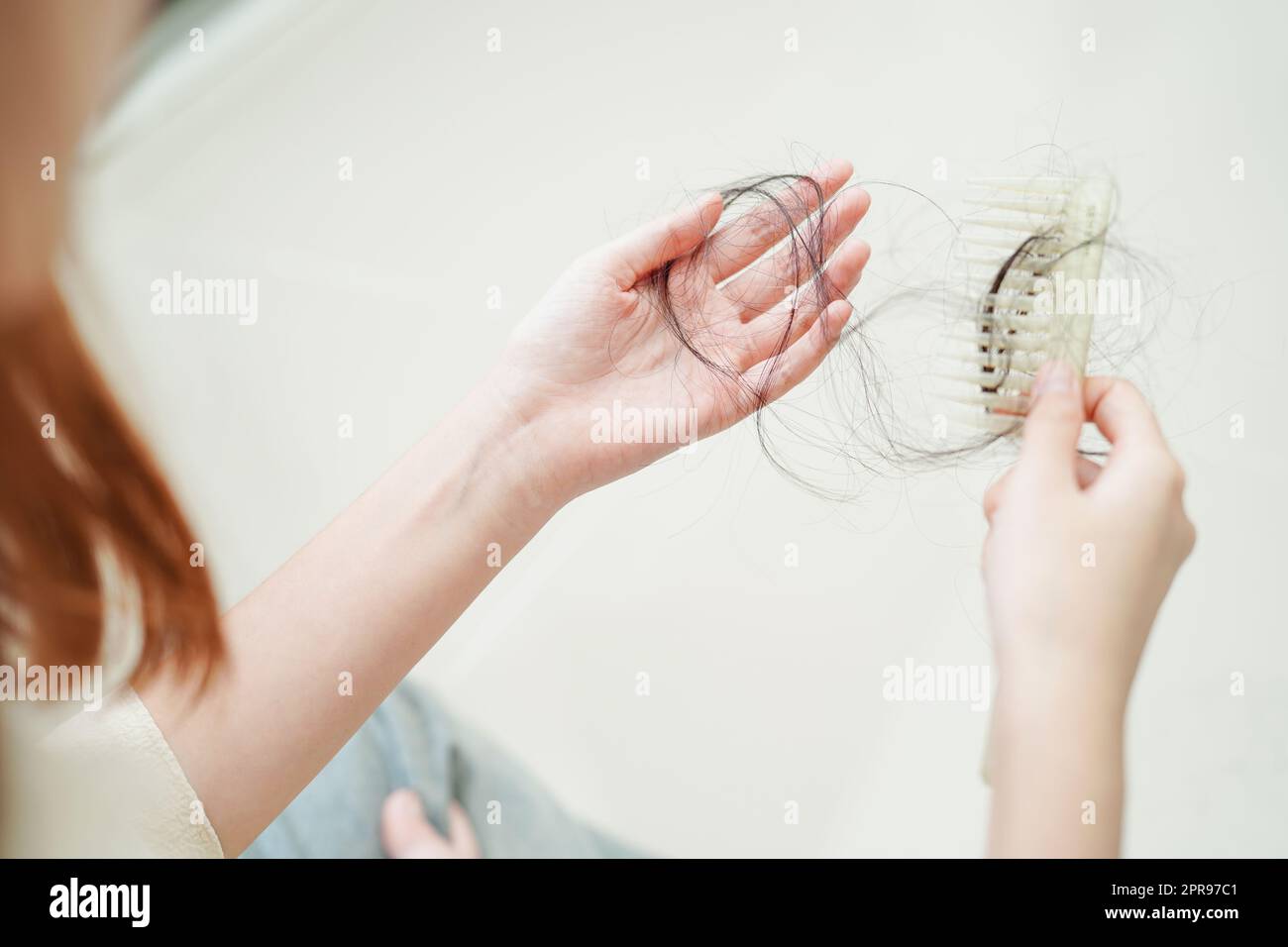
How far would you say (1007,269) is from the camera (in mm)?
685

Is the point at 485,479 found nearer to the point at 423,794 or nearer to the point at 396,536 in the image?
the point at 396,536

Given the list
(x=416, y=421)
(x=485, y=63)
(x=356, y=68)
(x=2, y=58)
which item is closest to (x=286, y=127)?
(x=356, y=68)

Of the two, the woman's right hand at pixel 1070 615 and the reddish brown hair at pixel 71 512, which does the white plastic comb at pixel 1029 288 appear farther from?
the reddish brown hair at pixel 71 512

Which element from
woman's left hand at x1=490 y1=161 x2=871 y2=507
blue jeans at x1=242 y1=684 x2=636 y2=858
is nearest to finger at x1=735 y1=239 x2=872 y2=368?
woman's left hand at x1=490 y1=161 x2=871 y2=507

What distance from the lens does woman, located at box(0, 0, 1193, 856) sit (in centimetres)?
46

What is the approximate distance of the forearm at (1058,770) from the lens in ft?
1.53

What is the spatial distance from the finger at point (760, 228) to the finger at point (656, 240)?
0.09 feet

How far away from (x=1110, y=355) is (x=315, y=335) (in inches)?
35.4

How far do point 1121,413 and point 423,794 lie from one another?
2.24 ft

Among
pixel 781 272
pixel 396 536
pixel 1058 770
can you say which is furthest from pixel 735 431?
pixel 1058 770

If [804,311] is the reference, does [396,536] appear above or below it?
below

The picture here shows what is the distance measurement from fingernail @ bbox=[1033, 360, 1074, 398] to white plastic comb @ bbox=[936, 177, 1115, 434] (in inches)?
0.7

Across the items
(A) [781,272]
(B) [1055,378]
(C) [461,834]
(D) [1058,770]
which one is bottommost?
(C) [461,834]

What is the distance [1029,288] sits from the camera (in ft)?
2.21
